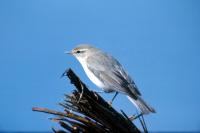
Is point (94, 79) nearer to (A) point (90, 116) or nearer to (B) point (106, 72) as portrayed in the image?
(B) point (106, 72)

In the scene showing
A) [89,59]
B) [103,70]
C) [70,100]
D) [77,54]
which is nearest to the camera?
Result: [70,100]

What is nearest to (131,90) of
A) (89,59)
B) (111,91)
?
(111,91)

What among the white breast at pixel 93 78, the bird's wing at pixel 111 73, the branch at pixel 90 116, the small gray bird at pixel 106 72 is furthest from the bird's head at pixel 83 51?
the branch at pixel 90 116

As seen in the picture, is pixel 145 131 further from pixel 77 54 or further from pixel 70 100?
pixel 77 54

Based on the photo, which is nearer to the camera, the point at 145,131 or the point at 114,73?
the point at 145,131

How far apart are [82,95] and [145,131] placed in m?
0.34

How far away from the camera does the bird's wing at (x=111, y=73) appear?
Answer: 4.18 metres

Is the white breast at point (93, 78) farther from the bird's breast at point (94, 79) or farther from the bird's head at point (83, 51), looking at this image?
the bird's head at point (83, 51)

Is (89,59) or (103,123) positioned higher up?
(89,59)

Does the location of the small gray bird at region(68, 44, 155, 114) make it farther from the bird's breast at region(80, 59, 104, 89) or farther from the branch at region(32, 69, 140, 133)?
the branch at region(32, 69, 140, 133)

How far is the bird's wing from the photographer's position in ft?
13.7

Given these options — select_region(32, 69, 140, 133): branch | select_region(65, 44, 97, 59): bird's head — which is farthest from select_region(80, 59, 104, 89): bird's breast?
select_region(32, 69, 140, 133): branch

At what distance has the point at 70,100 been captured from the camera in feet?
5.44

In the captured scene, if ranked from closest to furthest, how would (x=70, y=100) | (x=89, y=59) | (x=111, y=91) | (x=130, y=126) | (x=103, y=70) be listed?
(x=130, y=126) < (x=70, y=100) < (x=111, y=91) < (x=103, y=70) < (x=89, y=59)
